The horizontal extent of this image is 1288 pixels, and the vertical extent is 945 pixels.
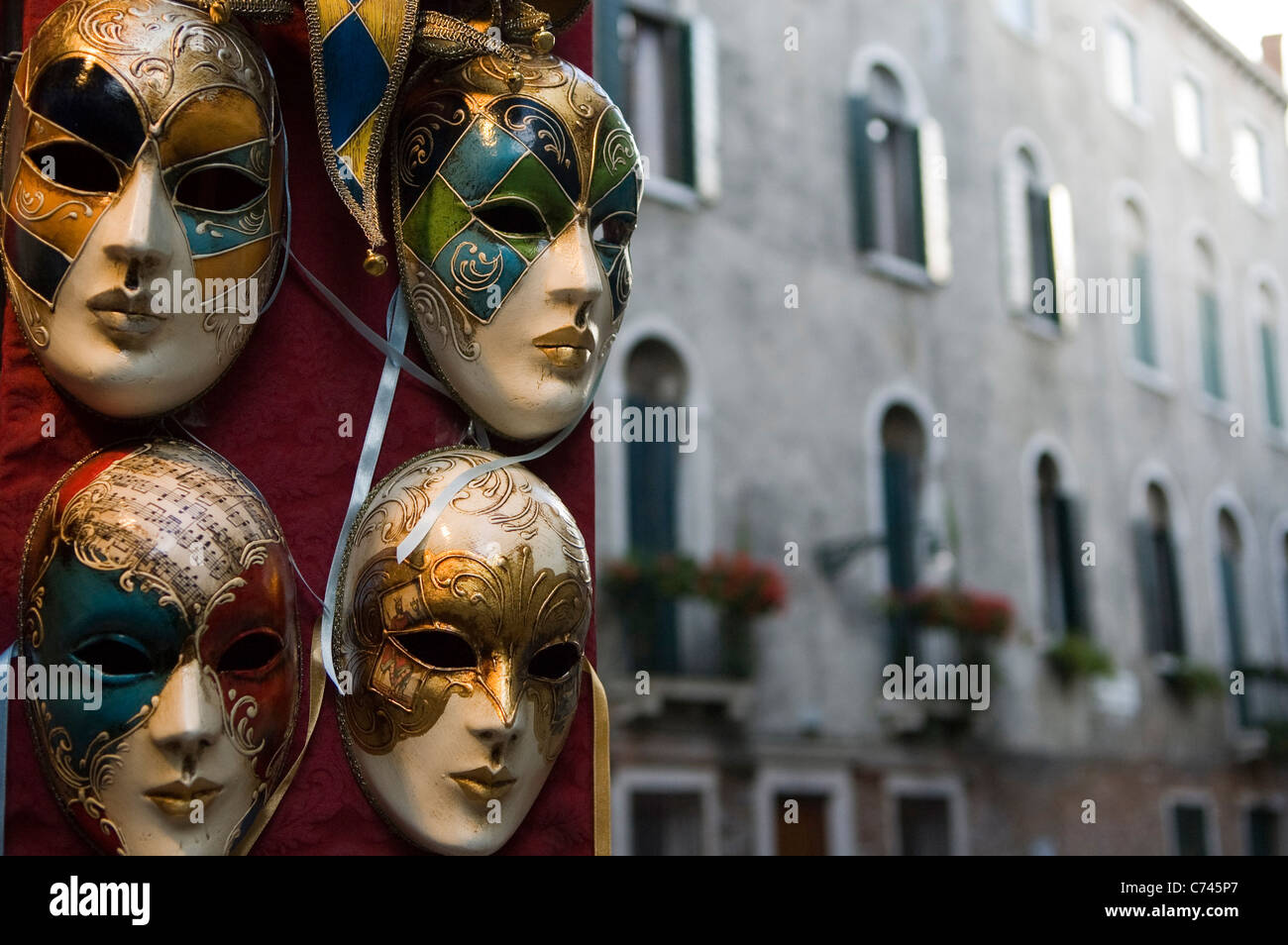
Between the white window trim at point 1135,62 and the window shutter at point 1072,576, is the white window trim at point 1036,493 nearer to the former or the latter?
the window shutter at point 1072,576

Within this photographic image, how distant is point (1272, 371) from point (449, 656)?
47.2 feet

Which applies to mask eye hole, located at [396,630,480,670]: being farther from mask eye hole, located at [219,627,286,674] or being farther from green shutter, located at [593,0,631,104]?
green shutter, located at [593,0,631,104]

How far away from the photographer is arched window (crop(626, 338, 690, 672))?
348 inches

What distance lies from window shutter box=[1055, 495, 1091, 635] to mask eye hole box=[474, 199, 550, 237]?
32.3 feet

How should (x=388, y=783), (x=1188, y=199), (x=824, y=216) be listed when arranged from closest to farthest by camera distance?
1. (x=388, y=783)
2. (x=824, y=216)
3. (x=1188, y=199)

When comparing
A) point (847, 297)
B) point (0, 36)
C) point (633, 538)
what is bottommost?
point (0, 36)

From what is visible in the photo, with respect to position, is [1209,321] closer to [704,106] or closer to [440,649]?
[704,106]

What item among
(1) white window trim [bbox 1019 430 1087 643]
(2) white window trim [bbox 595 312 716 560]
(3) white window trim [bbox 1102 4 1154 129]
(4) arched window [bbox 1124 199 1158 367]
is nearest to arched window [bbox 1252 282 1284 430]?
(4) arched window [bbox 1124 199 1158 367]

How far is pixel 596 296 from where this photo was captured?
8.14 feet

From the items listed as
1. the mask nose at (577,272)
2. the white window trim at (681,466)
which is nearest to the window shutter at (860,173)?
the white window trim at (681,466)

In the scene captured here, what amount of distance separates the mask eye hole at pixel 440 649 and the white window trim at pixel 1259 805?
12078 mm
